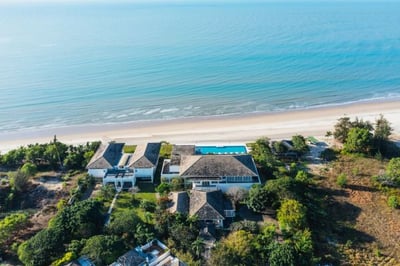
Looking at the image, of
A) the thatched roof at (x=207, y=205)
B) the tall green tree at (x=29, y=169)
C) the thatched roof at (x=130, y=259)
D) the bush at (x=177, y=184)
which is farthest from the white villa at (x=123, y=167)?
the thatched roof at (x=130, y=259)

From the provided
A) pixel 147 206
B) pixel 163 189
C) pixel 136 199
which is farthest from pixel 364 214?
pixel 136 199

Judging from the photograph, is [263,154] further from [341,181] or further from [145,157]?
[145,157]

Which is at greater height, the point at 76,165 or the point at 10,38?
the point at 10,38

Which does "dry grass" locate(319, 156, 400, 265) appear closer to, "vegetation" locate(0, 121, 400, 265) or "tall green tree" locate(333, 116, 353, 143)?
"vegetation" locate(0, 121, 400, 265)

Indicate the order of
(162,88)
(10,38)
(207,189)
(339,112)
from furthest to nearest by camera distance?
(10,38), (162,88), (339,112), (207,189)

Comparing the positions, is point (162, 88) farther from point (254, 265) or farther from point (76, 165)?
point (254, 265)

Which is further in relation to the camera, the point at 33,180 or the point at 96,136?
the point at 96,136

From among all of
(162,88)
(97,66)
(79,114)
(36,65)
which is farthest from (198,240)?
(36,65)

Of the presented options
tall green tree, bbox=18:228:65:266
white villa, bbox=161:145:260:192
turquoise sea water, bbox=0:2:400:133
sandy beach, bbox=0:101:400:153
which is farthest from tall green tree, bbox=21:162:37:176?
turquoise sea water, bbox=0:2:400:133
